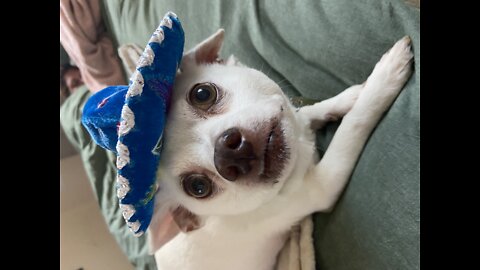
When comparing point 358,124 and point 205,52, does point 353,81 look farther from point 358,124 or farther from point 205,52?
point 205,52

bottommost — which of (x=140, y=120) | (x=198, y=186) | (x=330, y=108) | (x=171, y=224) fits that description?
(x=171, y=224)

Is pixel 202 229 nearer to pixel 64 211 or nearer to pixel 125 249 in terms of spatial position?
pixel 125 249

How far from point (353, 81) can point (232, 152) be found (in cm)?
44

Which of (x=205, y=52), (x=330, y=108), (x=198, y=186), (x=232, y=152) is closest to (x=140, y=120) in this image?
(x=232, y=152)

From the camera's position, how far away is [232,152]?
0.97 metres

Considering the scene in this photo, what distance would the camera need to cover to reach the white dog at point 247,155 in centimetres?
102

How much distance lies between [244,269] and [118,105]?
720 millimetres

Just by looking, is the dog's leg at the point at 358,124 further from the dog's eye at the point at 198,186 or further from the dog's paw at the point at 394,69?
the dog's eye at the point at 198,186

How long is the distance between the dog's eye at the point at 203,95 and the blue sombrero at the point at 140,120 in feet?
0.35

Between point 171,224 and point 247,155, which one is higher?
point 247,155

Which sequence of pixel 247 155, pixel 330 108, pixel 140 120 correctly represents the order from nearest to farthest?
pixel 140 120 → pixel 247 155 → pixel 330 108

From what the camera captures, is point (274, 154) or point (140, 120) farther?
point (274, 154)

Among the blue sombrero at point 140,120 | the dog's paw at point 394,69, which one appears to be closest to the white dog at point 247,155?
the dog's paw at point 394,69
